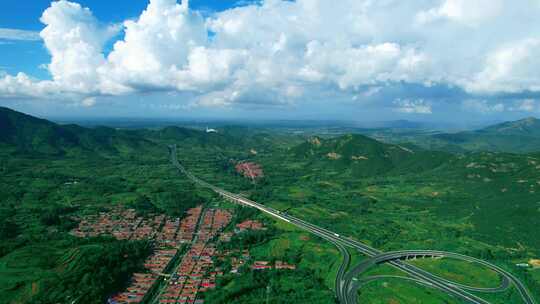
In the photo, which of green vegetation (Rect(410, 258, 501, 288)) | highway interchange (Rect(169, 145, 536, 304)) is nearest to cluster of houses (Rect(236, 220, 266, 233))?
highway interchange (Rect(169, 145, 536, 304))

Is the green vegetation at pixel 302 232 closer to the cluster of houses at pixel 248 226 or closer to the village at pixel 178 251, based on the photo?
the village at pixel 178 251

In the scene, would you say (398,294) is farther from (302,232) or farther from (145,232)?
(145,232)

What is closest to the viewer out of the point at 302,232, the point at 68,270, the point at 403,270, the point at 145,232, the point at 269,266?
the point at 68,270

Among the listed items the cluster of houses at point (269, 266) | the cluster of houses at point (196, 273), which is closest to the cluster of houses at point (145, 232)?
the cluster of houses at point (196, 273)

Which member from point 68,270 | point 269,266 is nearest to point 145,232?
point 68,270

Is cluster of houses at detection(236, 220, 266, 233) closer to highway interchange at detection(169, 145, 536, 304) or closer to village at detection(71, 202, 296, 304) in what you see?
village at detection(71, 202, 296, 304)

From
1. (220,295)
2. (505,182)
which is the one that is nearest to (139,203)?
(220,295)

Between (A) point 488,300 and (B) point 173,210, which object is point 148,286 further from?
(A) point 488,300
